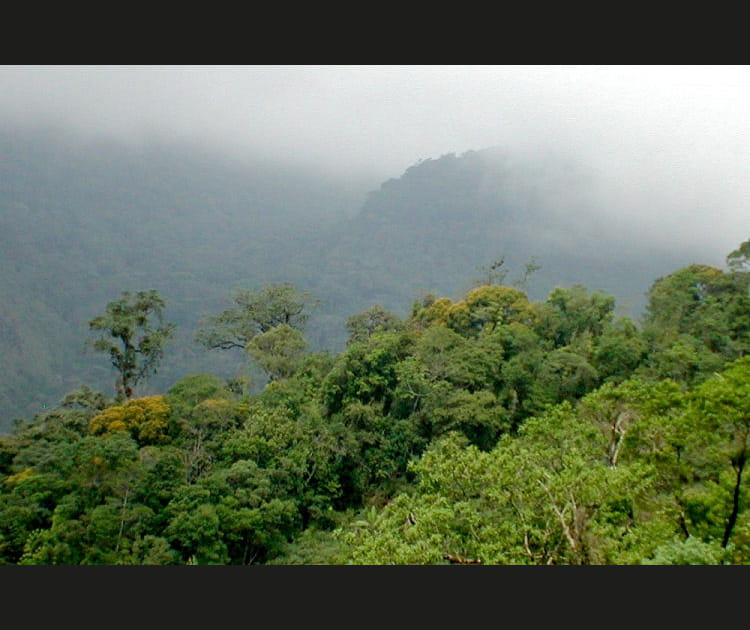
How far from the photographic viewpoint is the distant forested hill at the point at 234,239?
25.7 m

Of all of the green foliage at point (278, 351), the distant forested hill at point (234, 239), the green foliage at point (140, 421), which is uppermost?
the distant forested hill at point (234, 239)

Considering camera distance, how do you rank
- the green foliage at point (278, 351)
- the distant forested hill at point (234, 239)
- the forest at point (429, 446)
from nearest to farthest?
the forest at point (429, 446) < the green foliage at point (278, 351) < the distant forested hill at point (234, 239)

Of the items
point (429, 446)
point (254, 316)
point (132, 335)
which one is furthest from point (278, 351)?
point (429, 446)

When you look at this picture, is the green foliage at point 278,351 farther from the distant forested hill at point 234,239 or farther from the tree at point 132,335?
the distant forested hill at point 234,239

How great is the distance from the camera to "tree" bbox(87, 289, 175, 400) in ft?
39.4

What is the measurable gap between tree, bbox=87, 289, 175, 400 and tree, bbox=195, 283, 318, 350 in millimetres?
2919

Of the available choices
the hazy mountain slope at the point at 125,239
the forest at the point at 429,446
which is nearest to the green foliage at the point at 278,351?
the forest at the point at 429,446

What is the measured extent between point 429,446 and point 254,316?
8.21 m

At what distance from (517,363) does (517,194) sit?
30596mm

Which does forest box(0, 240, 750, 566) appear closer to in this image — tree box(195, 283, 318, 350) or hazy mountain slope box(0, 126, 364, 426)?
tree box(195, 283, 318, 350)

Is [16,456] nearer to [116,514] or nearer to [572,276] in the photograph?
[116,514]

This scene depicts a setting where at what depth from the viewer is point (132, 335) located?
40.1 feet

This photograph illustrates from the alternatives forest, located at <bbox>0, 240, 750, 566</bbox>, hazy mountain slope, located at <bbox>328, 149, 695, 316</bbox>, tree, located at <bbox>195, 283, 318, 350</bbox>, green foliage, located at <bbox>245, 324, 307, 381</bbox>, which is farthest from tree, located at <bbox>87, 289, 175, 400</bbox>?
hazy mountain slope, located at <bbox>328, 149, 695, 316</bbox>

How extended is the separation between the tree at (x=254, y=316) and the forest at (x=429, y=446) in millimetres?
2235
